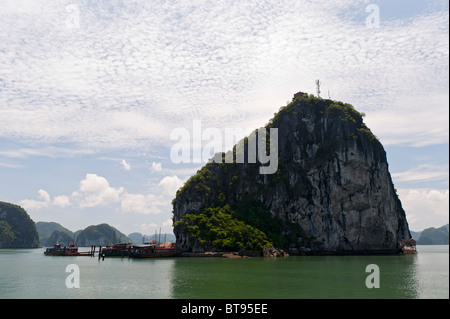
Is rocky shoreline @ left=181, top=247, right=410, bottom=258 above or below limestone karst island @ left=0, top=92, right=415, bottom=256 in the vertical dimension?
below

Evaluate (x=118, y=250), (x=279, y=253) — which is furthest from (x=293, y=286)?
(x=118, y=250)

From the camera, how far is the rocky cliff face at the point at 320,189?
90.2 m

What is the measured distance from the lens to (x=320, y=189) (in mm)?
93812

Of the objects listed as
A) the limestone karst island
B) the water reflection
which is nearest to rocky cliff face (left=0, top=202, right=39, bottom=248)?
the limestone karst island

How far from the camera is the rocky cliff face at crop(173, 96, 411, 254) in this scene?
90.2m

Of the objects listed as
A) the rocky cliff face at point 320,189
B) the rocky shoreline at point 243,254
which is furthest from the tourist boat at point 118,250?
the rocky shoreline at point 243,254

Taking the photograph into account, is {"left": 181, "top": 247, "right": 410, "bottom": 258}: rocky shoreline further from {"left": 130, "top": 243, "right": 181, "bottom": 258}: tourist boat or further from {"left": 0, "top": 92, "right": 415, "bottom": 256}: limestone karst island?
{"left": 130, "top": 243, "right": 181, "bottom": 258}: tourist boat

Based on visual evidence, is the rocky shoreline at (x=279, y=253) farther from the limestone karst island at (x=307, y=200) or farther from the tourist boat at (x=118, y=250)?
the tourist boat at (x=118, y=250)

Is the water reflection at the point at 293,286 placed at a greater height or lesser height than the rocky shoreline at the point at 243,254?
greater

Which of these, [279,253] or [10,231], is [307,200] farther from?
[10,231]

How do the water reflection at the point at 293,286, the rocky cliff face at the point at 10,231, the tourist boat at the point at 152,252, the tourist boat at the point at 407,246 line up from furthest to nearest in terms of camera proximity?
the rocky cliff face at the point at 10,231
the tourist boat at the point at 407,246
the tourist boat at the point at 152,252
the water reflection at the point at 293,286
